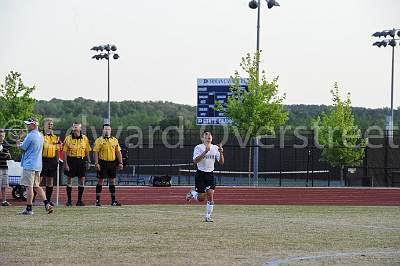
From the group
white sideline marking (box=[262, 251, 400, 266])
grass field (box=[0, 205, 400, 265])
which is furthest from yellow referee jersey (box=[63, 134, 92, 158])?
white sideline marking (box=[262, 251, 400, 266])

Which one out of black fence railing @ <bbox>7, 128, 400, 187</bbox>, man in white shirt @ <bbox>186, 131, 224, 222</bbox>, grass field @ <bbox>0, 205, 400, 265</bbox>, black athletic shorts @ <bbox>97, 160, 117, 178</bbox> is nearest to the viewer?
grass field @ <bbox>0, 205, 400, 265</bbox>

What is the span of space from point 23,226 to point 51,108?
115 meters

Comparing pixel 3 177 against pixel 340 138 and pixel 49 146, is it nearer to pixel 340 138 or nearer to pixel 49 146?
pixel 49 146

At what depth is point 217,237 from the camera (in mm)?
14492

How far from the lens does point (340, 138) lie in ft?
158

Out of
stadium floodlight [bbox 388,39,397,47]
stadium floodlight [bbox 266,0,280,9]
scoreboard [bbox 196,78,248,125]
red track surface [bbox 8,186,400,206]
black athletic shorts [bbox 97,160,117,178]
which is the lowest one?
red track surface [bbox 8,186,400,206]

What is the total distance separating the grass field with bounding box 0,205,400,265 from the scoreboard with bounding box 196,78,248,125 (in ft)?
86.6

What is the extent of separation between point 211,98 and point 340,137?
6909 mm

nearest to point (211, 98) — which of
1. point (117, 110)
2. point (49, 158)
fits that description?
point (49, 158)

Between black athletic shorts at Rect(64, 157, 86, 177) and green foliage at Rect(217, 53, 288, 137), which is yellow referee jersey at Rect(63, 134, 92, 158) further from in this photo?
green foliage at Rect(217, 53, 288, 137)

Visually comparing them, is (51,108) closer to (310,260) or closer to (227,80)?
(227,80)

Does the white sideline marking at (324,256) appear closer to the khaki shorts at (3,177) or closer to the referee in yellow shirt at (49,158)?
the referee in yellow shirt at (49,158)

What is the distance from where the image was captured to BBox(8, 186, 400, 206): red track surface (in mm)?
27969

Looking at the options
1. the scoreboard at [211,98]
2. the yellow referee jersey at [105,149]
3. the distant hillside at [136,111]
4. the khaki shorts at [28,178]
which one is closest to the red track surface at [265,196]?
the yellow referee jersey at [105,149]
